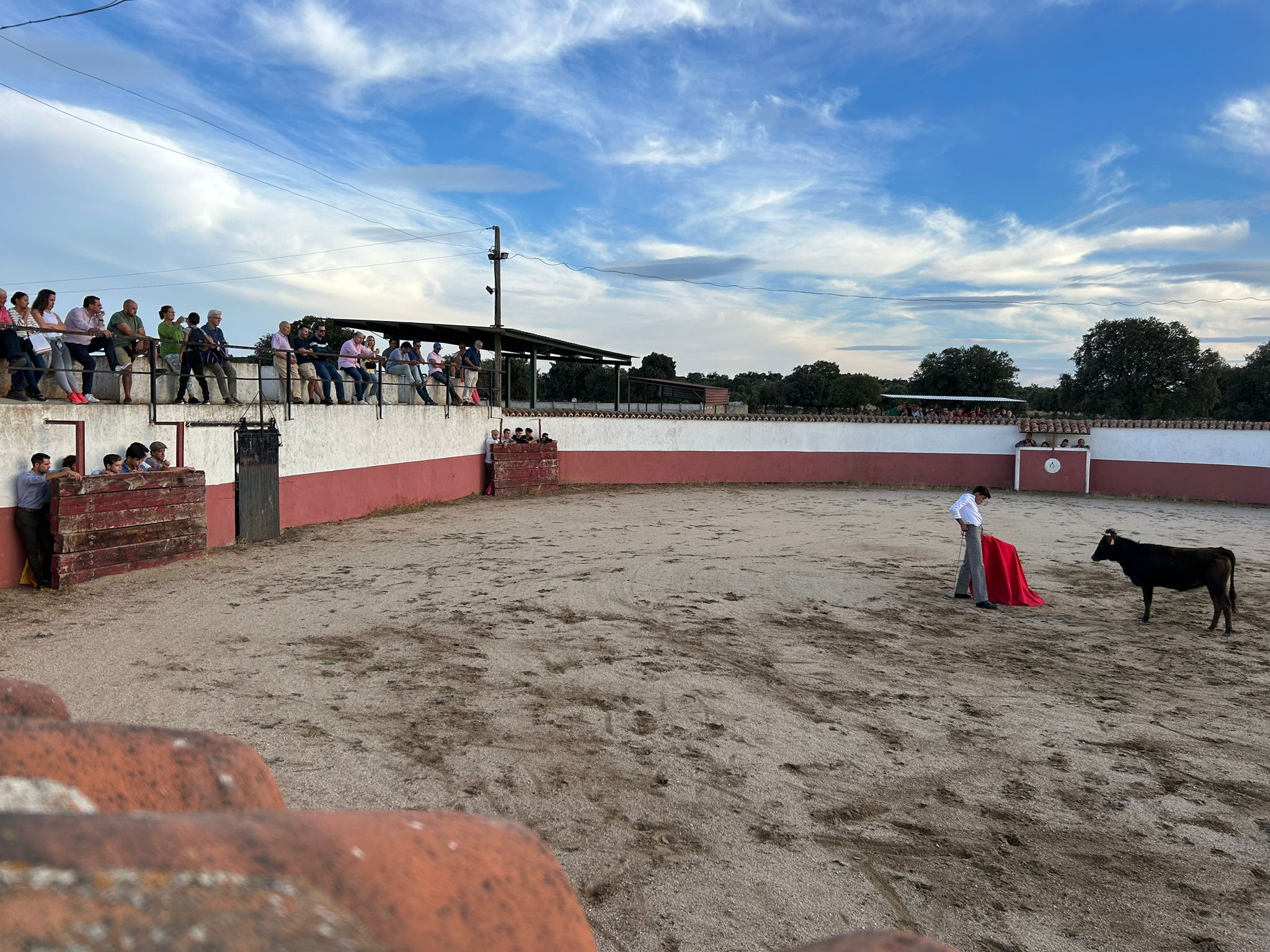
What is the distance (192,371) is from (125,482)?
2941 millimetres

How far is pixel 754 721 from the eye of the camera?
6.03 m

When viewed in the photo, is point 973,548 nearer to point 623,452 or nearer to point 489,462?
point 489,462

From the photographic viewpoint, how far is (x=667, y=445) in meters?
25.0

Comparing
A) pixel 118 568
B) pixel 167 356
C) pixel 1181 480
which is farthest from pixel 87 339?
pixel 1181 480

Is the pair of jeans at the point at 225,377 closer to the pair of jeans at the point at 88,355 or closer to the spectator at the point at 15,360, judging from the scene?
the pair of jeans at the point at 88,355

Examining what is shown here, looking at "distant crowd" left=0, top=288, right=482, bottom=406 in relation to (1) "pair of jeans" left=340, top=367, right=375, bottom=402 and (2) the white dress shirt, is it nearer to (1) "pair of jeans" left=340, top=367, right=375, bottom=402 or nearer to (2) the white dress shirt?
(1) "pair of jeans" left=340, top=367, right=375, bottom=402

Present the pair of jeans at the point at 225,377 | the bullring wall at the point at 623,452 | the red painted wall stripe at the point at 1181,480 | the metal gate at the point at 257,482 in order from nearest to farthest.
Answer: the bullring wall at the point at 623,452 < the metal gate at the point at 257,482 < the pair of jeans at the point at 225,377 < the red painted wall stripe at the point at 1181,480

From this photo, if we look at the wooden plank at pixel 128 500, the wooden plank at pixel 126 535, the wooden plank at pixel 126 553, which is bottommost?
the wooden plank at pixel 126 553

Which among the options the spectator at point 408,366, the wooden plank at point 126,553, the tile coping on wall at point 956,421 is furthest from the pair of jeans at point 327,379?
the tile coping on wall at point 956,421

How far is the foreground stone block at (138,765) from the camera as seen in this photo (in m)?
1.23

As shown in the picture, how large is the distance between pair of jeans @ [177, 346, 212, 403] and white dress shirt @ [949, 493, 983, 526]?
35.5 ft

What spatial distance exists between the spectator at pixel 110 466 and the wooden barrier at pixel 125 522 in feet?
0.42

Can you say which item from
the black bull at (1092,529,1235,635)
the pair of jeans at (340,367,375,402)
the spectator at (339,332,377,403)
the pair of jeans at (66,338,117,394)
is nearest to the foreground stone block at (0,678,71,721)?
the black bull at (1092,529,1235,635)

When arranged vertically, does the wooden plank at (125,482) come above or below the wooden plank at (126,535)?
above
